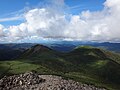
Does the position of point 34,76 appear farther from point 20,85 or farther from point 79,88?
point 79,88

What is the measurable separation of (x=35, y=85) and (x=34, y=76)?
6.31 m

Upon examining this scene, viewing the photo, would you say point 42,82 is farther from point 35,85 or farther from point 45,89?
point 45,89

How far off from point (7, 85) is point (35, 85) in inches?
378

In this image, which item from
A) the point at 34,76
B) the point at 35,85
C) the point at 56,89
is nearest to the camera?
the point at 56,89

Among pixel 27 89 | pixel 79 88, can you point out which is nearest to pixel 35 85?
pixel 27 89

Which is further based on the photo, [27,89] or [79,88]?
[79,88]

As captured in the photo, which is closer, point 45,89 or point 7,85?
point 45,89

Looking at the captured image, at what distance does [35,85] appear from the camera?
8225 cm

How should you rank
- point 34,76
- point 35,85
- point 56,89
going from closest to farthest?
point 56,89
point 35,85
point 34,76

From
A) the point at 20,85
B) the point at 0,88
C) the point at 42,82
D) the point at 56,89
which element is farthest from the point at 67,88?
the point at 0,88

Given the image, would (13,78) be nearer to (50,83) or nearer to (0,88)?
(0,88)

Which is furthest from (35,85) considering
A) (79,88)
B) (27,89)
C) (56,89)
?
(79,88)

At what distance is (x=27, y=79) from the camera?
85688mm

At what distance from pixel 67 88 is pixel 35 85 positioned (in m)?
10.8
